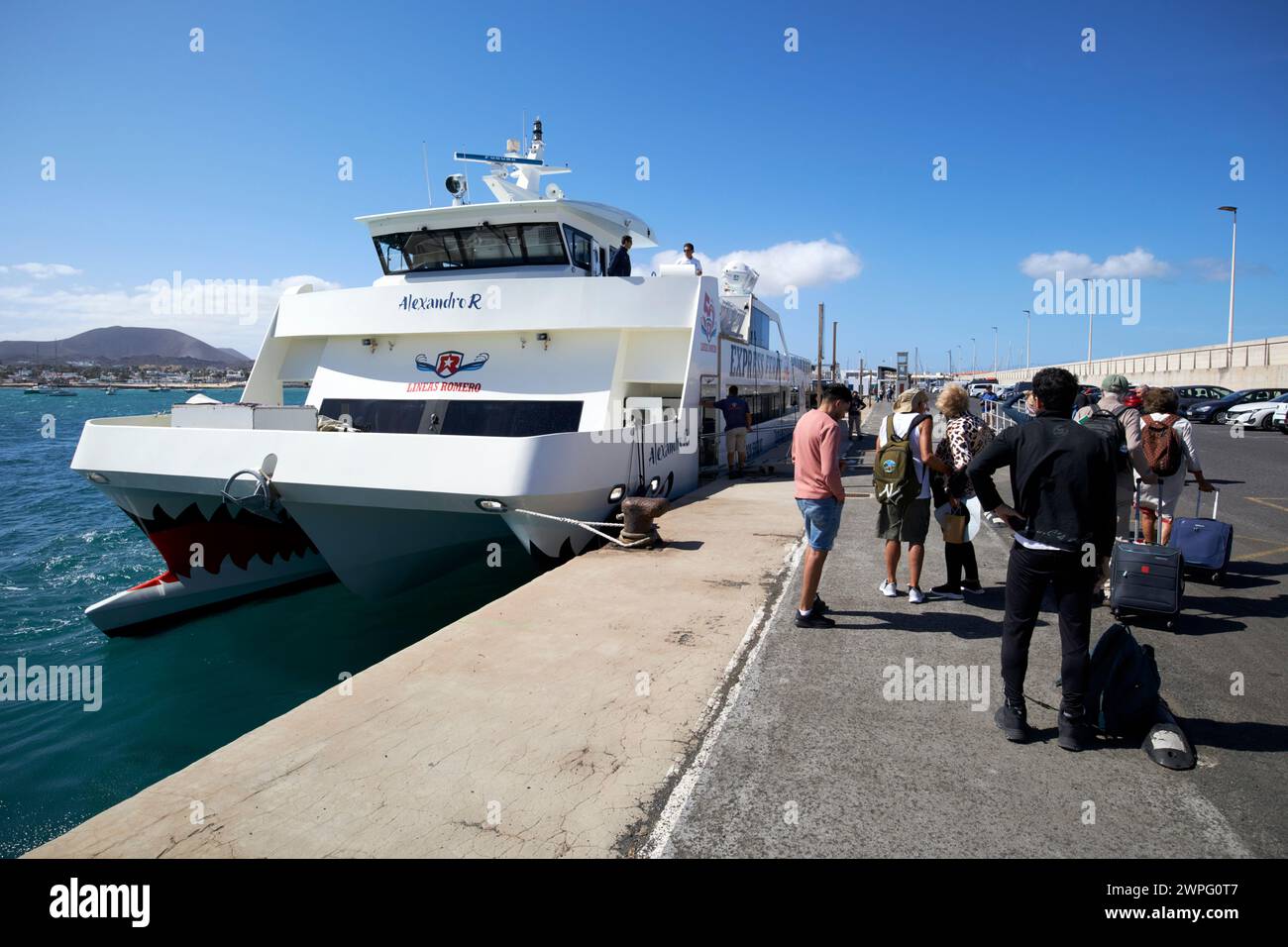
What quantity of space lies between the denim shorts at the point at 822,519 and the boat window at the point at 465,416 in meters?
4.53

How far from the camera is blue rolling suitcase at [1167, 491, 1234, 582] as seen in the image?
572 centimetres

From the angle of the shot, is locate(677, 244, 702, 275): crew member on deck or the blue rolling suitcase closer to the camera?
the blue rolling suitcase

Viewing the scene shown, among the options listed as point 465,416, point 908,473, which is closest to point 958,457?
point 908,473

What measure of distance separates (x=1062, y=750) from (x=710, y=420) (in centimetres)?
965

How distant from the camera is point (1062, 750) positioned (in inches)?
128

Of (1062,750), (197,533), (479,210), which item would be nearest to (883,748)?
(1062,750)

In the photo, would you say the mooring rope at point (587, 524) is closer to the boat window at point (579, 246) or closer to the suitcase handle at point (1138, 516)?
the suitcase handle at point (1138, 516)

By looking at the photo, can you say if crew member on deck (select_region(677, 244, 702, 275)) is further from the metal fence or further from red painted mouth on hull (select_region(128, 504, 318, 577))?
the metal fence

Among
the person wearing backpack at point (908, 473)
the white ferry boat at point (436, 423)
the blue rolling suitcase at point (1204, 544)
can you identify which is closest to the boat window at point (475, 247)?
the white ferry boat at point (436, 423)

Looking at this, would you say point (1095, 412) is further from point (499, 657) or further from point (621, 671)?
point (499, 657)

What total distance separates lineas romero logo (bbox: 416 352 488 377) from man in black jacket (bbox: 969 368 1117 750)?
7489 millimetres

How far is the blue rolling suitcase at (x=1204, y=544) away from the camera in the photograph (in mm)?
5723

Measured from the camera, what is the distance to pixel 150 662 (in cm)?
745

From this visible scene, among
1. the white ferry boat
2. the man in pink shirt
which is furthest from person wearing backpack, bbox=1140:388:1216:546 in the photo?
the white ferry boat
